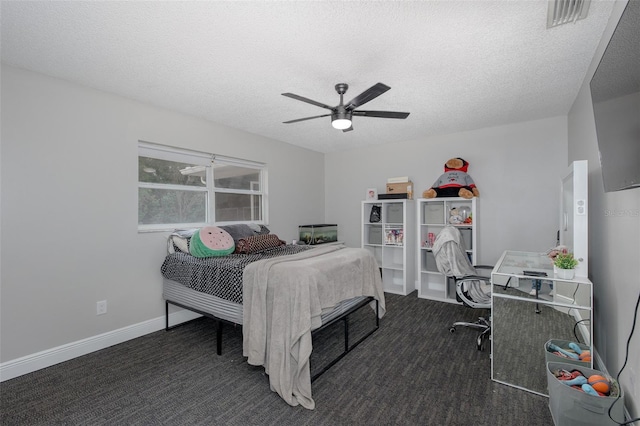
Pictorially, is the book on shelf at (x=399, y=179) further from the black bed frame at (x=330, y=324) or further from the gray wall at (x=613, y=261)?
the black bed frame at (x=330, y=324)

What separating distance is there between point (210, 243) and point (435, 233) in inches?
130

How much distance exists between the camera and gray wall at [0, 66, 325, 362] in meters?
2.32

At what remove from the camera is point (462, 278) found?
288cm

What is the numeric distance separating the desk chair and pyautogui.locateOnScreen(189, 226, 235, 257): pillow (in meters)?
2.35

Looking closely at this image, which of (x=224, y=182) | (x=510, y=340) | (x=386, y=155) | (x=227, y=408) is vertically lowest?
(x=227, y=408)

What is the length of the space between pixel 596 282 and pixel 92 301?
176 inches

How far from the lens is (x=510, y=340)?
2240 mm

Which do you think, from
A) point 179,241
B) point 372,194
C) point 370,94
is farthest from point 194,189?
point 372,194

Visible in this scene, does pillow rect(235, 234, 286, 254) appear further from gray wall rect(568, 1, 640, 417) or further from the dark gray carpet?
gray wall rect(568, 1, 640, 417)

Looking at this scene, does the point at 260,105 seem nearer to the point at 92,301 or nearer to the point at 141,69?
the point at 141,69

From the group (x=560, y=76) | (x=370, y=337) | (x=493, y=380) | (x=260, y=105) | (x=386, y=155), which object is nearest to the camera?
(x=493, y=380)

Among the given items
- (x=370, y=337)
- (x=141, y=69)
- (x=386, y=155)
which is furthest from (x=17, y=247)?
(x=386, y=155)

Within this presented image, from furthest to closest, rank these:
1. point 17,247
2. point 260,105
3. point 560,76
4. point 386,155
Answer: point 386,155
point 260,105
point 560,76
point 17,247

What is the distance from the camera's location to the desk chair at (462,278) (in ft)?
9.30
